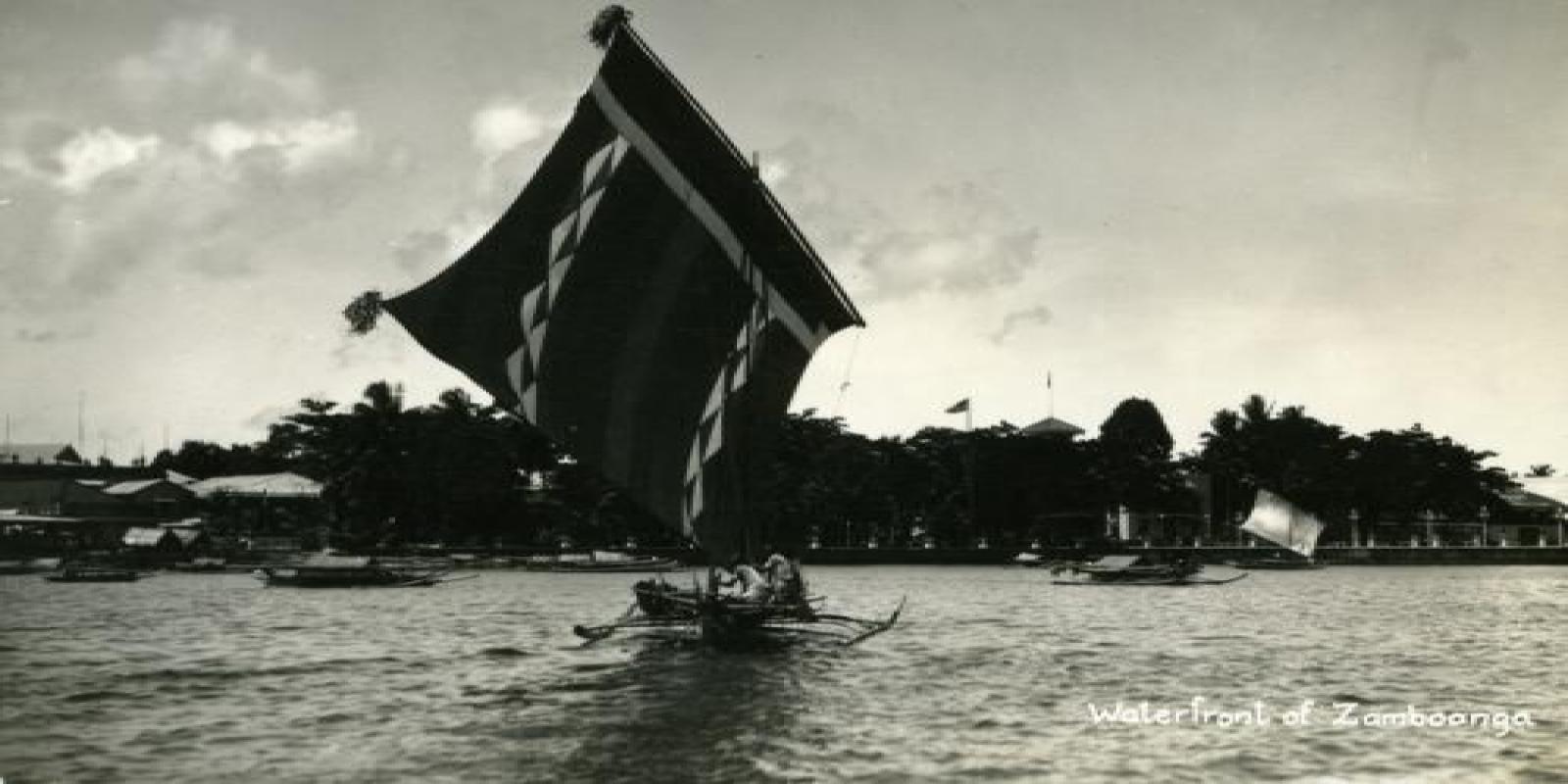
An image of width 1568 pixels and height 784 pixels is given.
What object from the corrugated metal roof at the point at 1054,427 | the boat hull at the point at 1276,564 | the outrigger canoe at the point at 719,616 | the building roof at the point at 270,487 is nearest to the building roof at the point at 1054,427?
the corrugated metal roof at the point at 1054,427

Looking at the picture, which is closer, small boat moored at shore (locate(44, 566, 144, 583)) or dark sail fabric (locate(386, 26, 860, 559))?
dark sail fabric (locate(386, 26, 860, 559))

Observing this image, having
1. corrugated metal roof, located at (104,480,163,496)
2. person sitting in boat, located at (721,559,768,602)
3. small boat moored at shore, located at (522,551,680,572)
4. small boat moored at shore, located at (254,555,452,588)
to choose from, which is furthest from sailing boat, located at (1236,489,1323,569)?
corrugated metal roof, located at (104,480,163,496)

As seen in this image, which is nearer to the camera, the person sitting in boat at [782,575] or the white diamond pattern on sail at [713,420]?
the white diamond pattern on sail at [713,420]

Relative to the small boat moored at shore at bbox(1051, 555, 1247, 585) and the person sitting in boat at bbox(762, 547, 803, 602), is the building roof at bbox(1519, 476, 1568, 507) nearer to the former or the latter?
the small boat moored at shore at bbox(1051, 555, 1247, 585)

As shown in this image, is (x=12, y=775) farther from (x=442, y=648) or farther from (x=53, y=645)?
(x=53, y=645)

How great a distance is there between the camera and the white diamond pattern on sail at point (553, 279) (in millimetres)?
29141

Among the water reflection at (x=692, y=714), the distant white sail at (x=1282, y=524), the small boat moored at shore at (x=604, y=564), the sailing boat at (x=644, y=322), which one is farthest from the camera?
the distant white sail at (x=1282, y=524)

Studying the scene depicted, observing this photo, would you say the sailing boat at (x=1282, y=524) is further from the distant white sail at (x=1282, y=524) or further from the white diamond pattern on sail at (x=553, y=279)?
the white diamond pattern on sail at (x=553, y=279)

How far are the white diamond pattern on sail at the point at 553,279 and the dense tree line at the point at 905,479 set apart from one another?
68.0 m

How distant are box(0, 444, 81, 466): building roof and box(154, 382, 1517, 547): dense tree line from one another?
34.1 meters

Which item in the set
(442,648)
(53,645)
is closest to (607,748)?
(442,648)

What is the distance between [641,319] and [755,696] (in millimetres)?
8262

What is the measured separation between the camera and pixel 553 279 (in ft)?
98.1

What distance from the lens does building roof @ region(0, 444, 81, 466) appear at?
5345 inches
